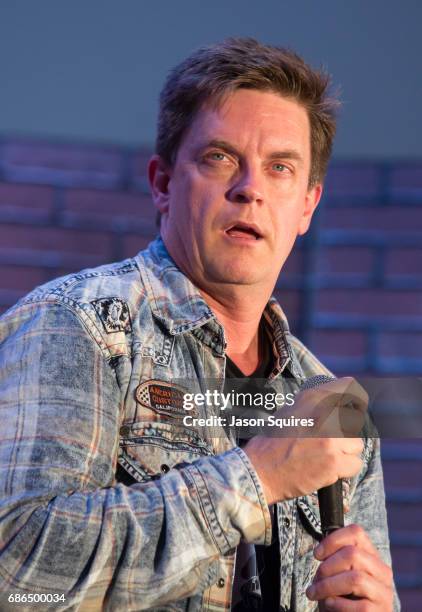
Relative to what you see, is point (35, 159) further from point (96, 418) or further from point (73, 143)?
point (96, 418)

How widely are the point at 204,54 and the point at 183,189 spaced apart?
22cm

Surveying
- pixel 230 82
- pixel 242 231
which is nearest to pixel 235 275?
pixel 242 231

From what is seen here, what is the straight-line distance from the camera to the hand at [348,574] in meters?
1.06

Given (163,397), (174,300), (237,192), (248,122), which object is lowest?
(163,397)

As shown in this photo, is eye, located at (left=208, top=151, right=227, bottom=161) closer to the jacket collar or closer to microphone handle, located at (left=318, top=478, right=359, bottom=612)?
the jacket collar

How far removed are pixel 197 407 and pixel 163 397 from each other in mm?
63

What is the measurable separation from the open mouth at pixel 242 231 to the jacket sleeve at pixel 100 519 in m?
0.40

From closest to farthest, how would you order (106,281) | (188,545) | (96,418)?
(188,545)
(96,418)
(106,281)

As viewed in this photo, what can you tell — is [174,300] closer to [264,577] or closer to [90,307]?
[90,307]

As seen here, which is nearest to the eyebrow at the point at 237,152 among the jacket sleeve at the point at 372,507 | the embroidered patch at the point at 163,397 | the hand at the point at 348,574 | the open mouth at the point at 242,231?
the open mouth at the point at 242,231

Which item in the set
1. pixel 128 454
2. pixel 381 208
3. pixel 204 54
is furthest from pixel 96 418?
pixel 381 208

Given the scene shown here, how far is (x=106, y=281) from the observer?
1.27 m

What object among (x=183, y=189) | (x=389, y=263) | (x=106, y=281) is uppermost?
(x=389, y=263)

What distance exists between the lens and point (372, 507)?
1492 mm
